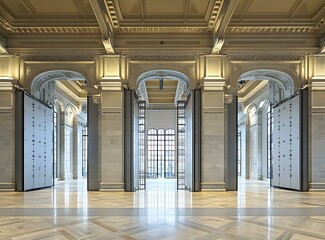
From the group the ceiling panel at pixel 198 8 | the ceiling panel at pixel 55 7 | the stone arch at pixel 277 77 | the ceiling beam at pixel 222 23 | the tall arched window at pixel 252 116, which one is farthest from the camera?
the tall arched window at pixel 252 116

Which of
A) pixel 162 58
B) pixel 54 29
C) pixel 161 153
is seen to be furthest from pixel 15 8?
pixel 161 153

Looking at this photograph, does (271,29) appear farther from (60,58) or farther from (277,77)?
(60,58)

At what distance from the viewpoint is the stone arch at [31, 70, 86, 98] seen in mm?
13633

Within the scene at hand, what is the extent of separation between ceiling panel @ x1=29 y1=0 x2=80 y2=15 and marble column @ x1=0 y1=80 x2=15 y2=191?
327cm

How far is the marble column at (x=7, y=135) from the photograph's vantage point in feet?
41.9

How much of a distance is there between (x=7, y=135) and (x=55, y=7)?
17.4ft

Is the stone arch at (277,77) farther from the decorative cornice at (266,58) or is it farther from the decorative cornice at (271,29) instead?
the decorative cornice at (271,29)

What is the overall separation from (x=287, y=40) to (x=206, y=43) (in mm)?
3228

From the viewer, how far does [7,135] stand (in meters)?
12.9

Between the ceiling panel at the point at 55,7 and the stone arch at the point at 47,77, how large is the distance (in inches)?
100

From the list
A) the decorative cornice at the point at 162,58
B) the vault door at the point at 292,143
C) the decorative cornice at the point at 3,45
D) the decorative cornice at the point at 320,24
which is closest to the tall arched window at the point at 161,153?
the vault door at the point at 292,143

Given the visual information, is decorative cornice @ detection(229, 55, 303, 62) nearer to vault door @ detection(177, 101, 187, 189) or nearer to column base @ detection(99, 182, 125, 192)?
vault door @ detection(177, 101, 187, 189)

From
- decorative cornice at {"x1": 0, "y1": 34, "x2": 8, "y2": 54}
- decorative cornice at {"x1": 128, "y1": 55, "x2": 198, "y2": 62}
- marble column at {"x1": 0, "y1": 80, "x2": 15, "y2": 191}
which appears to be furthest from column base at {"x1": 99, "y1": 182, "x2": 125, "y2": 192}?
decorative cornice at {"x1": 0, "y1": 34, "x2": 8, "y2": 54}

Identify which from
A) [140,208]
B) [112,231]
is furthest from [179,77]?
[112,231]
